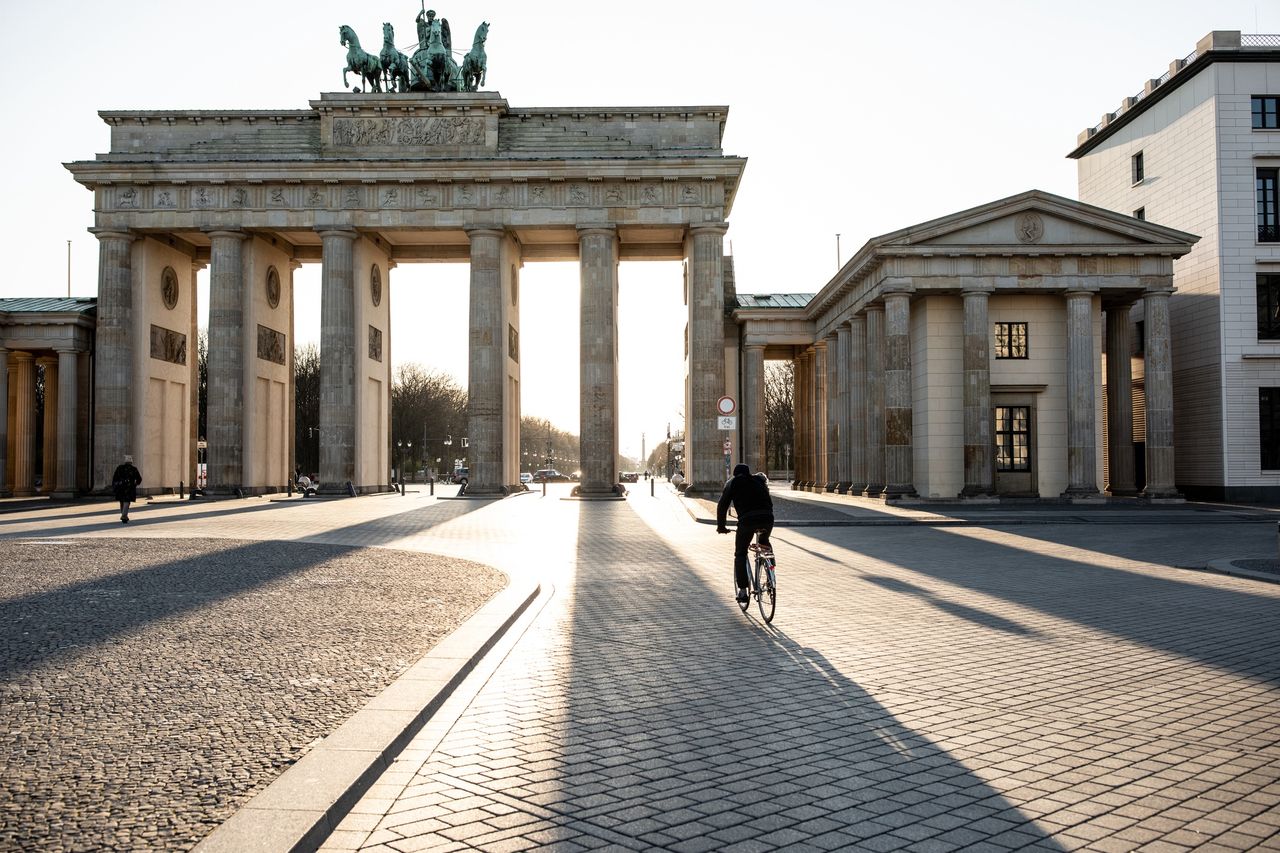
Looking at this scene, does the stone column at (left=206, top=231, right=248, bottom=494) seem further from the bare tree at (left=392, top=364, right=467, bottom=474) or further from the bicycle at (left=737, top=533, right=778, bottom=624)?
the bare tree at (left=392, top=364, right=467, bottom=474)

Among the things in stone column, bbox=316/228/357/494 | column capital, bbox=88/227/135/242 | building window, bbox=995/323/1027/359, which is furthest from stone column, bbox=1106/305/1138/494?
column capital, bbox=88/227/135/242

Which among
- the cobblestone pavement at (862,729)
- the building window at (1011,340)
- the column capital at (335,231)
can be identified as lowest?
the cobblestone pavement at (862,729)

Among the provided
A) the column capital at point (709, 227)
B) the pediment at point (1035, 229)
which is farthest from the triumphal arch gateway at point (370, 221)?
the pediment at point (1035, 229)

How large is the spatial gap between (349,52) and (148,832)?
4883cm

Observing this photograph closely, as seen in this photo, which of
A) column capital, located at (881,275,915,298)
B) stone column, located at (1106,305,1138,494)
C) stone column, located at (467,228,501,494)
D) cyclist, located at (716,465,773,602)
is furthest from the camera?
stone column, located at (467,228,501,494)

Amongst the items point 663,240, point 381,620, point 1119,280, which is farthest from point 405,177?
point 381,620

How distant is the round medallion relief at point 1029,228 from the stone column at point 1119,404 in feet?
18.0

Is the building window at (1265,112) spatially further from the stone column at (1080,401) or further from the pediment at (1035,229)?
the stone column at (1080,401)

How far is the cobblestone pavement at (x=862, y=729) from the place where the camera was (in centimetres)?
472

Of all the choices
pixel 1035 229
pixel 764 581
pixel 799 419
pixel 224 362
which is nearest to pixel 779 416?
pixel 799 419

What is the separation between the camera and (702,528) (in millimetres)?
26328

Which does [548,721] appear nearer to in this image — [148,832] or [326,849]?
[326,849]

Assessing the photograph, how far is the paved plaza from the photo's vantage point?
475cm

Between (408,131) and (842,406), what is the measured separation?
23386mm
